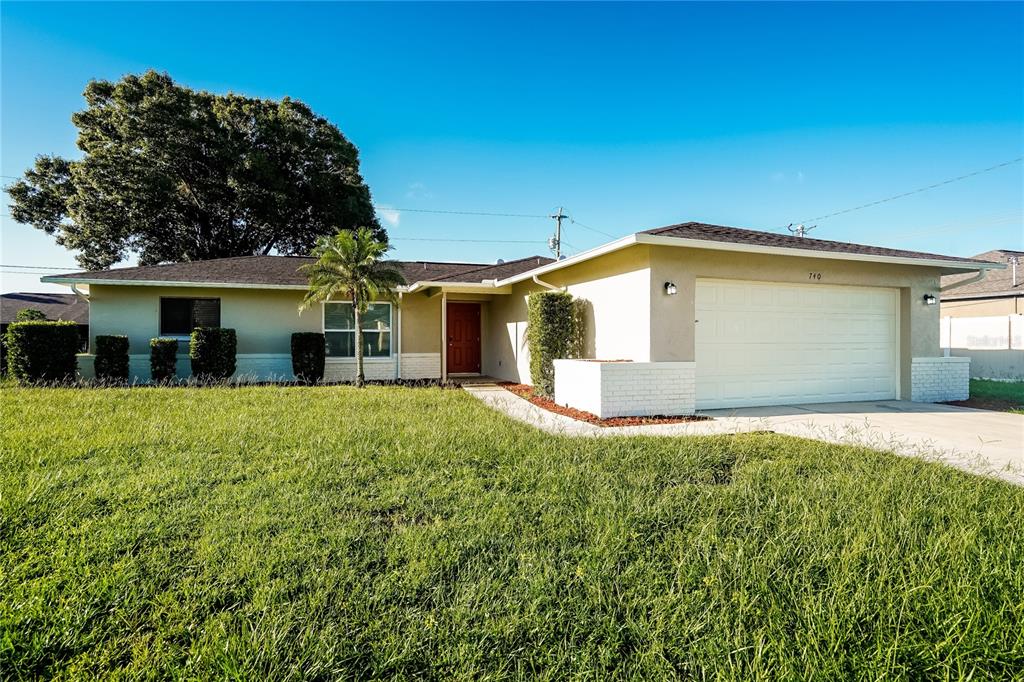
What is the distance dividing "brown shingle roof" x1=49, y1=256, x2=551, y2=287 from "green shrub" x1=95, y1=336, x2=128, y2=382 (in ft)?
4.94

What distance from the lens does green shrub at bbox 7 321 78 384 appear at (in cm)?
1061

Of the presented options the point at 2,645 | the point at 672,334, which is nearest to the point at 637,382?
the point at 672,334

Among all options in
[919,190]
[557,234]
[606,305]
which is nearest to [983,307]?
[919,190]

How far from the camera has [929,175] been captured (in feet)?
55.3

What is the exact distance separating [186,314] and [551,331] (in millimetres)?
10227

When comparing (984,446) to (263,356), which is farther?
(263,356)

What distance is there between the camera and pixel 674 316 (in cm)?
801

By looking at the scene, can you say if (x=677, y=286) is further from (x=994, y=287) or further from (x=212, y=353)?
(x=994, y=287)

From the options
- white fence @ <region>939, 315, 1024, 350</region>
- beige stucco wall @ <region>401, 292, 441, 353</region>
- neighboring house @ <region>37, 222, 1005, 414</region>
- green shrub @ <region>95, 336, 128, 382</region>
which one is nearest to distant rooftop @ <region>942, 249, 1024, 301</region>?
white fence @ <region>939, 315, 1024, 350</region>

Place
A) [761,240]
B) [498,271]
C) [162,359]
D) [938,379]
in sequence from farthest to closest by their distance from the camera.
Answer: [498,271] → [162,359] → [938,379] → [761,240]

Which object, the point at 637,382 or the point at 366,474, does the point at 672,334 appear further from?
the point at 366,474

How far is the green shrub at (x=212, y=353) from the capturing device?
11906 millimetres

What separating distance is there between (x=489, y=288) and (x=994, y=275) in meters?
21.3

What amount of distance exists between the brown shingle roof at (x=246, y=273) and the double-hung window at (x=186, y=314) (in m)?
0.76
